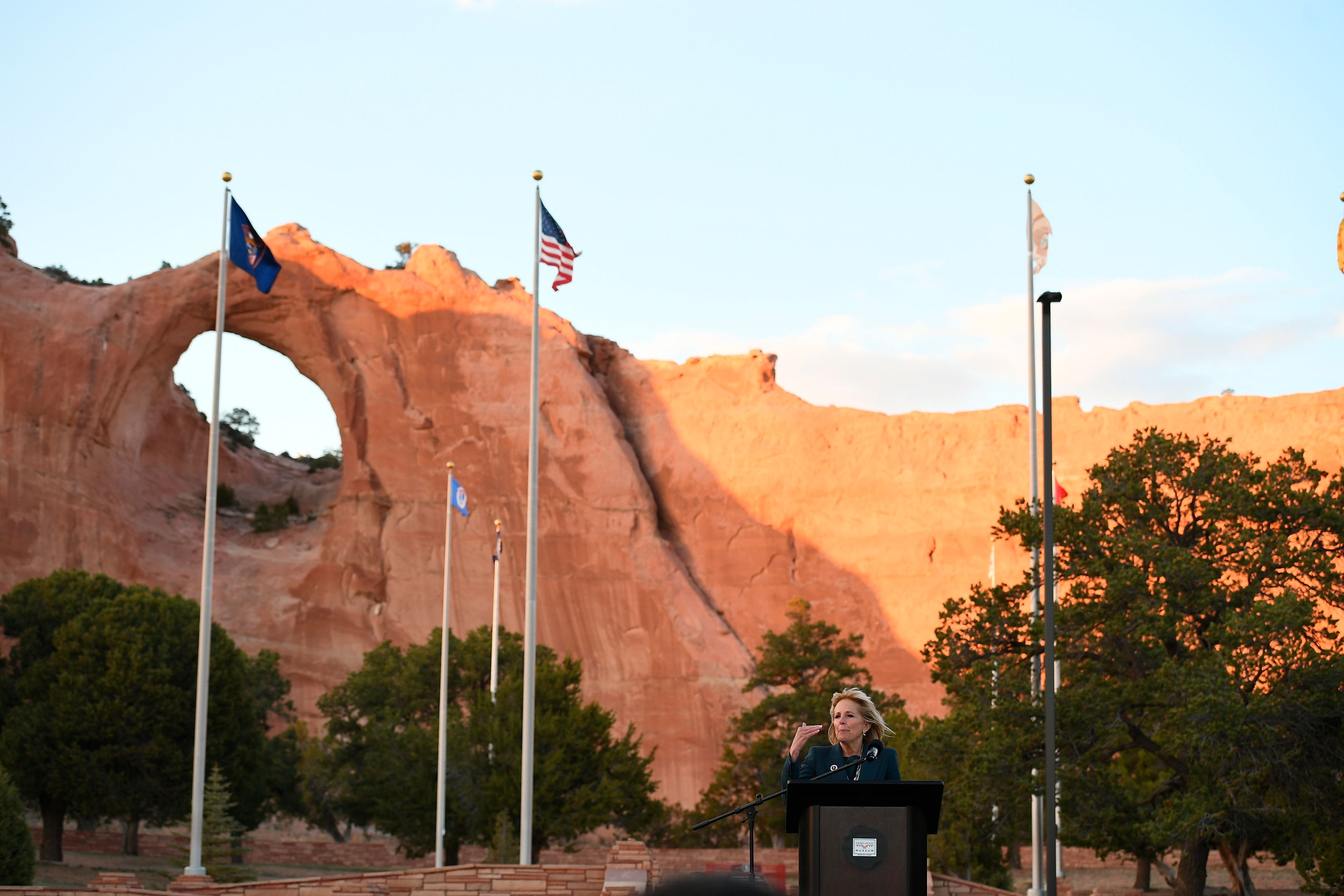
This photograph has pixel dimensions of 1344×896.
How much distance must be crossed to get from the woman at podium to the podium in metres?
0.45

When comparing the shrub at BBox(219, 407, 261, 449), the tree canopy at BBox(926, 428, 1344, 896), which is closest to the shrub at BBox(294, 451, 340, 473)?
the shrub at BBox(219, 407, 261, 449)

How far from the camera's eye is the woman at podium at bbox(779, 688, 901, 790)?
23.2ft

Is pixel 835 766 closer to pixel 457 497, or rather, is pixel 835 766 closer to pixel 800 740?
pixel 800 740

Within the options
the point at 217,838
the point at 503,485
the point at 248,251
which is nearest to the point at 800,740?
the point at 248,251

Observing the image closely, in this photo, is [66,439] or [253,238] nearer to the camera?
[253,238]

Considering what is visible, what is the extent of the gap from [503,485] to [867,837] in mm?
46729

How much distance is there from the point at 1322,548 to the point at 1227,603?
2217 millimetres

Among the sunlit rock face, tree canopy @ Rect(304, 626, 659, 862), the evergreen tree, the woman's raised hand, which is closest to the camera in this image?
the woman's raised hand

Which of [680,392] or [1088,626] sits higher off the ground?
[680,392]

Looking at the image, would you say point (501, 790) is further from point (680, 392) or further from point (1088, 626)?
point (680, 392)

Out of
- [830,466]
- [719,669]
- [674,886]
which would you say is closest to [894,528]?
[830,466]

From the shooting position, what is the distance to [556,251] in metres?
24.5

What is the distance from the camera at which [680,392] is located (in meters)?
56.8

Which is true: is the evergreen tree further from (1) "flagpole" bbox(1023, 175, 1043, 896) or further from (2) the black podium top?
(2) the black podium top
